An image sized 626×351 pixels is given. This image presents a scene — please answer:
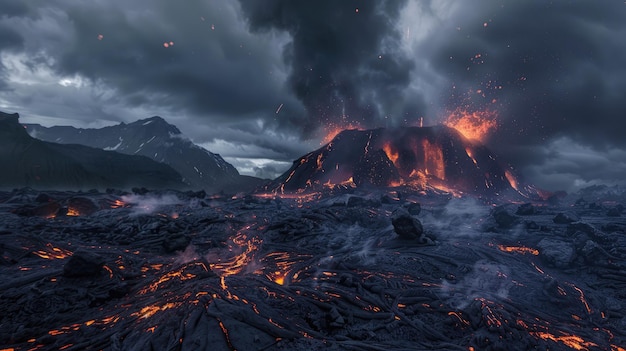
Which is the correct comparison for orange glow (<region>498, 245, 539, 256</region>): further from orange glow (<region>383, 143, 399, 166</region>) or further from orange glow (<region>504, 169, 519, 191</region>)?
orange glow (<region>504, 169, 519, 191</region>)

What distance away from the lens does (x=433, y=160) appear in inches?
3927

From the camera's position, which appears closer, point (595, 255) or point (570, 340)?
point (570, 340)

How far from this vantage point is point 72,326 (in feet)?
27.4

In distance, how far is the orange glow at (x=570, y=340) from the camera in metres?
8.78

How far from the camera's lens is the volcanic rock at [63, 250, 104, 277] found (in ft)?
Answer: 35.3

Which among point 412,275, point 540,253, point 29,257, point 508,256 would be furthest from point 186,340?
point 540,253

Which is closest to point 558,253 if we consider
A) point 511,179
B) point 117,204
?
point 117,204

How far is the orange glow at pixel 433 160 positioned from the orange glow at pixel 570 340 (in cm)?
9149

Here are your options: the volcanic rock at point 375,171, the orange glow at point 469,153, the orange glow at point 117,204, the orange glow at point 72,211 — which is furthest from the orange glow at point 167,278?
the orange glow at point 469,153

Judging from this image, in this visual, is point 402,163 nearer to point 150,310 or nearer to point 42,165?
point 150,310

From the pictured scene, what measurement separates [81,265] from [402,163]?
313ft

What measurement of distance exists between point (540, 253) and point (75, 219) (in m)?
34.8

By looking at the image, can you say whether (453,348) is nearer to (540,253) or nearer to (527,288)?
(527,288)

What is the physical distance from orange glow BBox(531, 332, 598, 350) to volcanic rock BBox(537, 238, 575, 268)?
26.4ft
